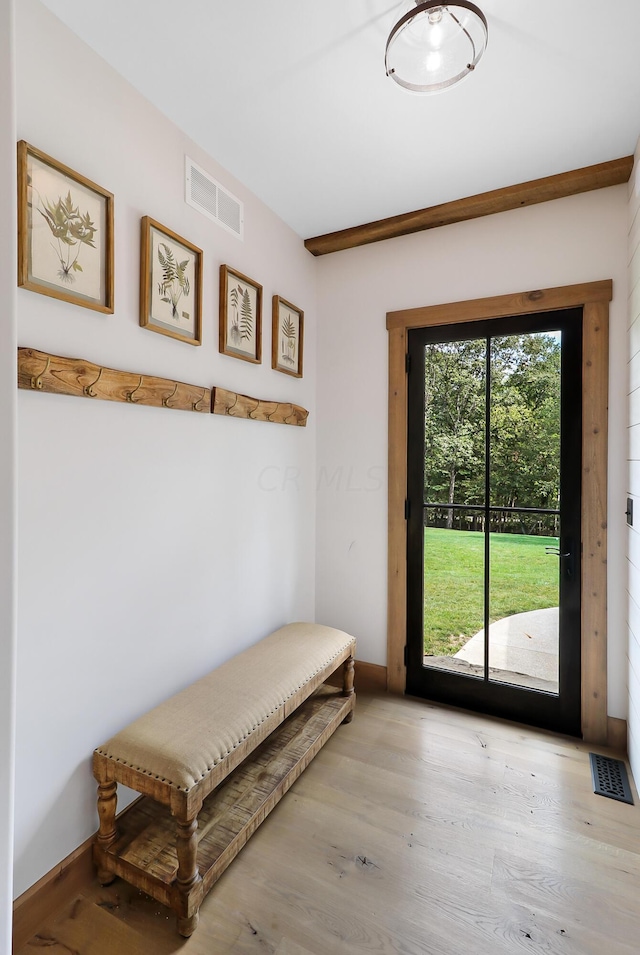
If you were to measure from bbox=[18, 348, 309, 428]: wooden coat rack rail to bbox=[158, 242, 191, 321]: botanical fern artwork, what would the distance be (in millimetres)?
308

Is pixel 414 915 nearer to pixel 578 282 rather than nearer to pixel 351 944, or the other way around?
pixel 351 944

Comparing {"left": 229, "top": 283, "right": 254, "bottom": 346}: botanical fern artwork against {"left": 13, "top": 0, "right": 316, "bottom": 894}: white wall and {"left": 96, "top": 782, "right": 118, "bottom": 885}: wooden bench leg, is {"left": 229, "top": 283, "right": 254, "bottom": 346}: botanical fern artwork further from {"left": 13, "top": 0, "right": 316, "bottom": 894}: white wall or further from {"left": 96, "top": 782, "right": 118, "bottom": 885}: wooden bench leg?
{"left": 96, "top": 782, "right": 118, "bottom": 885}: wooden bench leg

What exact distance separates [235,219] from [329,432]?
1.28m

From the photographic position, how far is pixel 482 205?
2.33 m

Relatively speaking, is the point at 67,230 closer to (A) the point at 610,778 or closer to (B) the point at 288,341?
(B) the point at 288,341

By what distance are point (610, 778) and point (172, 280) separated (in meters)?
2.76

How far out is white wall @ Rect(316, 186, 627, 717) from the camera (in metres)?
2.17

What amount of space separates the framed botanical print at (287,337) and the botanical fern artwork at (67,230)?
1139mm

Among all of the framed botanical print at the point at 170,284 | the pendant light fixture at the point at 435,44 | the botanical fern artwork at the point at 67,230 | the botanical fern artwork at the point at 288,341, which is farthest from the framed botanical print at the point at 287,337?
the pendant light fixture at the point at 435,44

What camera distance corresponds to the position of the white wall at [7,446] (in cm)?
64

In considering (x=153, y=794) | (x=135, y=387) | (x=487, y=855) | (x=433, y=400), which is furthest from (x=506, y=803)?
(x=135, y=387)

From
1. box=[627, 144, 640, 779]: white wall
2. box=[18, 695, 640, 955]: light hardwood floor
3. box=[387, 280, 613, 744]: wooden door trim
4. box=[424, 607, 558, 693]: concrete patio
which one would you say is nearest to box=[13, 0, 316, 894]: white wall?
box=[18, 695, 640, 955]: light hardwood floor

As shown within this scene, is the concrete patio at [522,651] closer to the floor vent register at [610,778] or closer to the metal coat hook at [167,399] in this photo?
the floor vent register at [610,778]

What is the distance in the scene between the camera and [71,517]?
1427mm
